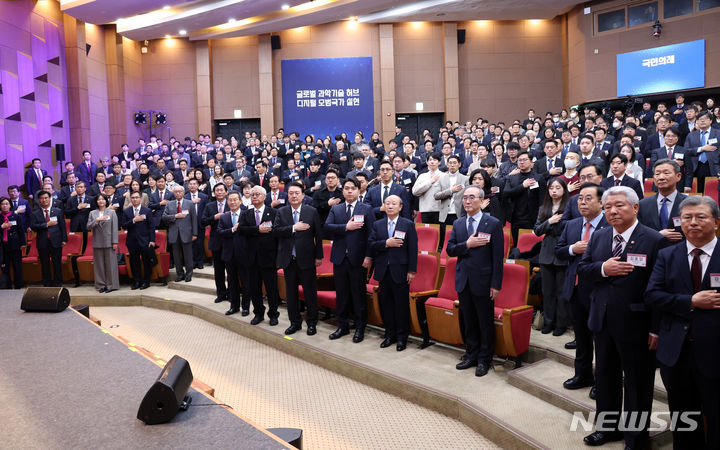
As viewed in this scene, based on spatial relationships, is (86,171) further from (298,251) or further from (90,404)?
(90,404)

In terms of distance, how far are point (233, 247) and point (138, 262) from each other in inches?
91.3

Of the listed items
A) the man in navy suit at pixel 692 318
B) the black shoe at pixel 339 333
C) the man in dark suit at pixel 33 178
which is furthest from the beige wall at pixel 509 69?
the man in navy suit at pixel 692 318

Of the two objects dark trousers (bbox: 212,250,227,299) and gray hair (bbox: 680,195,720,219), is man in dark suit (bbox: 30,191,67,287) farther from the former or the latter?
gray hair (bbox: 680,195,720,219)

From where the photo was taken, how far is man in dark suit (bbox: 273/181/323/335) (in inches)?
177

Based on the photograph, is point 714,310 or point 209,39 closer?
point 714,310

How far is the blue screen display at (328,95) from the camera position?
13750 mm

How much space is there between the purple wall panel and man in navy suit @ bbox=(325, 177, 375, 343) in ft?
26.2

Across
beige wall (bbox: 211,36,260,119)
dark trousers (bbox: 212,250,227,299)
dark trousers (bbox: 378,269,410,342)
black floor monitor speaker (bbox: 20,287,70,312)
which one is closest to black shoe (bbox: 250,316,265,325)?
A: dark trousers (bbox: 212,250,227,299)

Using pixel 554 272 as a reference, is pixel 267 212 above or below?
above

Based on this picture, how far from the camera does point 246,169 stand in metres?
8.50

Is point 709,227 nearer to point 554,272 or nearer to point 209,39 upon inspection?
point 554,272

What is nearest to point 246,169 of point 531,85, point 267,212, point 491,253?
point 267,212

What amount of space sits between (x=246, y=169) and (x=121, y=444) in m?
7.03

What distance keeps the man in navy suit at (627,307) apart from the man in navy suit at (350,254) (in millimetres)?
2117
